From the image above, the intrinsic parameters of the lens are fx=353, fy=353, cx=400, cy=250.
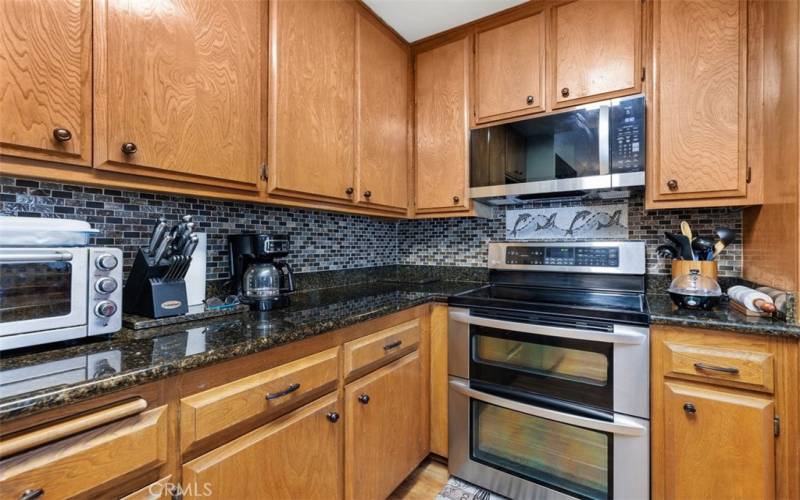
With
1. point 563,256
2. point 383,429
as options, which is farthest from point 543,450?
point 563,256

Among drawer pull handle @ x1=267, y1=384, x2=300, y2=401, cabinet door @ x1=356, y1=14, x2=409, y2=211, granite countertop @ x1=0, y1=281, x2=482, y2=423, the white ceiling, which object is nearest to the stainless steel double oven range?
granite countertop @ x1=0, y1=281, x2=482, y2=423

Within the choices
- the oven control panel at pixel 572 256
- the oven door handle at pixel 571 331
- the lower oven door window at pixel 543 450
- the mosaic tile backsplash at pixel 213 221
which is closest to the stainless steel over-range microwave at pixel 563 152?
the oven control panel at pixel 572 256

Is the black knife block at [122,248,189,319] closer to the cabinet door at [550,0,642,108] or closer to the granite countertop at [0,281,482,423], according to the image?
the granite countertop at [0,281,482,423]

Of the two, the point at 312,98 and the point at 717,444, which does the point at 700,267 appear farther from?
the point at 312,98

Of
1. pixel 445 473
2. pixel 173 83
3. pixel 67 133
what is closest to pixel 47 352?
pixel 67 133

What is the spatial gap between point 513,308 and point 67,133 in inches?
62.3

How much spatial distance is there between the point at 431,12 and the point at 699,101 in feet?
4.42

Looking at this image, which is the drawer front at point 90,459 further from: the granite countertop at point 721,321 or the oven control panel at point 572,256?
the oven control panel at point 572,256

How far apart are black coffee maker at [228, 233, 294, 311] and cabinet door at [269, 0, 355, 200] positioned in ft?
0.81

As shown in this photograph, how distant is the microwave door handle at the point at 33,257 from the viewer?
0.76 metres

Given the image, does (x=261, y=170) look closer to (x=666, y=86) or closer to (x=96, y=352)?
(x=96, y=352)

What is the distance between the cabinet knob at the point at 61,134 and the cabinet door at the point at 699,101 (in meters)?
2.11

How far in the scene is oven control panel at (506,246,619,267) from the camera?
6.01 feet

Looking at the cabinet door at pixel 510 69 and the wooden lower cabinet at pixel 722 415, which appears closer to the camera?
the wooden lower cabinet at pixel 722 415
